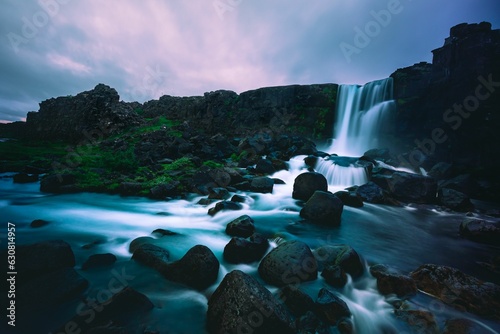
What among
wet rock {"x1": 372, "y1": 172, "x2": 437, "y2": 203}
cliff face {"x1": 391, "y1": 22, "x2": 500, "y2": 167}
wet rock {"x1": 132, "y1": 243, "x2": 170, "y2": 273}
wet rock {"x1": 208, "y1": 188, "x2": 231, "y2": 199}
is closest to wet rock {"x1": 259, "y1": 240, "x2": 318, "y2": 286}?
wet rock {"x1": 132, "y1": 243, "x2": 170, "y2": 273}

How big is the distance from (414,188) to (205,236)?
10907 mm

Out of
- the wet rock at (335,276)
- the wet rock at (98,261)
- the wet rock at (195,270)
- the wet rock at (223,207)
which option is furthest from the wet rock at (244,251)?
the wet rock at (223,207)

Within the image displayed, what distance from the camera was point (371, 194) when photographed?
37.5 feet

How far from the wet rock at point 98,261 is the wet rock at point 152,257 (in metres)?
0.45

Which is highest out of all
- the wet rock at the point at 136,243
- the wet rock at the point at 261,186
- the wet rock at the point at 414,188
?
the wet rock at the point at 414,188

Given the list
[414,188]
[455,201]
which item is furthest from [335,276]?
[455,201]

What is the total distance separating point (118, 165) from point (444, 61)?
24.5 metres

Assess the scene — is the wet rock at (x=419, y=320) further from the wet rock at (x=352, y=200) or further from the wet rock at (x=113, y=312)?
the wet rock at (x=352, y=200)

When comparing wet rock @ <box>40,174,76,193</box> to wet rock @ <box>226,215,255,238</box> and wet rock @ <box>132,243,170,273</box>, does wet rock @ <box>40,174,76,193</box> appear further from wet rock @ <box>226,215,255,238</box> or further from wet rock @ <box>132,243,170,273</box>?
wet rock @ <box>226,215,255,238</box>

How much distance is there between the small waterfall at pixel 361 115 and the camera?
917 inches

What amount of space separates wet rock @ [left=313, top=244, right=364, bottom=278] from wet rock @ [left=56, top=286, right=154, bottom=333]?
11.5ft

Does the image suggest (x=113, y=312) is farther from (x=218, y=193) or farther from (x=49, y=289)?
(x=218, y=193)

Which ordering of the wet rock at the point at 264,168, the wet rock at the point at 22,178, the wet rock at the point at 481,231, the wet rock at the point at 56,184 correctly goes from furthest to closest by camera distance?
the wet rock at the point at 264,168 < the wet rock at the point at 22,178 < the wet rock at the point at 56,184 < the wet rock at the point at 481,231

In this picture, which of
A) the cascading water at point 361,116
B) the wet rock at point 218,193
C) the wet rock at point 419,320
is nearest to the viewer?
the wet rock at point 419,320
